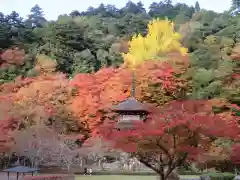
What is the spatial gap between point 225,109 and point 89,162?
1132 centimetres

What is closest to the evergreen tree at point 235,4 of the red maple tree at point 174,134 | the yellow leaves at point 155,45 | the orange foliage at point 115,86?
the yellow leaves at point 155,45

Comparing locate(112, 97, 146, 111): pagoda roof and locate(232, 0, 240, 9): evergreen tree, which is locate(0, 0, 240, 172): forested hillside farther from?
locate(112, 97, 146, 111): pagoda roof

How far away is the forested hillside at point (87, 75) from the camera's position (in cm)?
3044

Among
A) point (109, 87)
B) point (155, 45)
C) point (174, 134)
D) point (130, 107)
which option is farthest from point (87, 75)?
point (174, 134)

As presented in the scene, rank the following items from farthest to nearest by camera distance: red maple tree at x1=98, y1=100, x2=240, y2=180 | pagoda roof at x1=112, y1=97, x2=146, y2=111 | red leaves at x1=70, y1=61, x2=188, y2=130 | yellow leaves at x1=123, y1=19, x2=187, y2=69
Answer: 1. yellow leaves at x1=123, y1=19, x2=187, y2=69
2. red leaves at x1=70, y1=61, x2=188, y2=130
3. pagoda roof at x1=112, y1=97, x2=146, y2=111
4. red maple tree at x1=98, y1=100, x2=240, y2=180

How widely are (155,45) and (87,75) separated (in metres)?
9.67

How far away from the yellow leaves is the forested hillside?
11.4 inches

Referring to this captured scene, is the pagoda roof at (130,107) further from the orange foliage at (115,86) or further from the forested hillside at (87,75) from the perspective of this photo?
the orange foliage at (115,86)

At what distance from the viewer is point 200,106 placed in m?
18.1

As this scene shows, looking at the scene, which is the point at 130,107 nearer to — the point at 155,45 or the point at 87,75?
the point at 87,75

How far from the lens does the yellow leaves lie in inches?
1535

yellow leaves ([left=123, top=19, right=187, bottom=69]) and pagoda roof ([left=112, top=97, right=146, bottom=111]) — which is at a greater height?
yellow leaves ([left=123, top=19, right=187, bottom=69])

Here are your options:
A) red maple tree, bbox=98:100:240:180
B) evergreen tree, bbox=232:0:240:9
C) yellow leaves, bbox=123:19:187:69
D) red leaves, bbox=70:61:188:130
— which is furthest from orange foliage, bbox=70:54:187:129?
evergreen tree, bbox=232:0:240:9

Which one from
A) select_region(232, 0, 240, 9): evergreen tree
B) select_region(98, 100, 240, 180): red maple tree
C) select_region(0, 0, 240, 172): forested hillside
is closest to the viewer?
select_region(98, 100, 240, 180): red maple tree
